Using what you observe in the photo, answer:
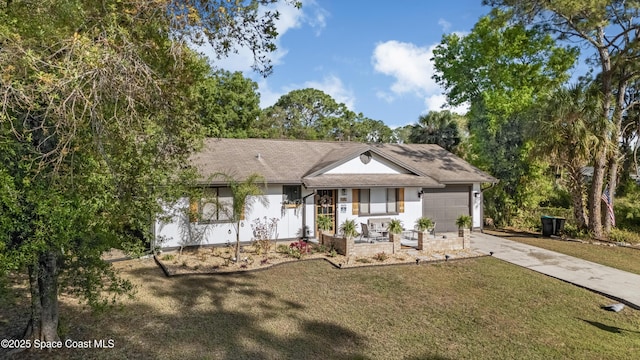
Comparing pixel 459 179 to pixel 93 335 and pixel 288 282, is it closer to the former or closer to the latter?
pixel 288 282

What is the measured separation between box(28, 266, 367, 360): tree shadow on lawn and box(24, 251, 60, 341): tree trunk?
45cm

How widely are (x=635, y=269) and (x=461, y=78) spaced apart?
17526 mm

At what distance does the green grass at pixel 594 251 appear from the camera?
1353 centimetres

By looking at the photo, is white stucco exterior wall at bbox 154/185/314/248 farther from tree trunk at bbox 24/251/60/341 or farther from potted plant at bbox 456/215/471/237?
tree trunk at bbox 24/251/60/341

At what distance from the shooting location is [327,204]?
16828 mm

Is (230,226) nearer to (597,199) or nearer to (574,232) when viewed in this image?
(574,232)

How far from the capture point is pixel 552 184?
80.0 ft

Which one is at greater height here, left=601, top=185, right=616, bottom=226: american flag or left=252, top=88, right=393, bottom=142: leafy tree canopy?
left=252, top=88, right=393, bottom=142: leafy tree canopy

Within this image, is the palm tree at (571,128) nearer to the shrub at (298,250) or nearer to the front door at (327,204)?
the front door at (327,204)

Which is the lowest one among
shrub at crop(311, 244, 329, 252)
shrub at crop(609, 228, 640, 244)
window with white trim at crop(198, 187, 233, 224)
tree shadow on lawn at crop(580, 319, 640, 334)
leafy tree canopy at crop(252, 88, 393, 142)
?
tree shadow on lawn at crop(580, 319, 640, 334)

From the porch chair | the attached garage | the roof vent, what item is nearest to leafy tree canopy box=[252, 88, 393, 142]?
the attached garage

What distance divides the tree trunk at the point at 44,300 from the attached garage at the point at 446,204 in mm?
15816

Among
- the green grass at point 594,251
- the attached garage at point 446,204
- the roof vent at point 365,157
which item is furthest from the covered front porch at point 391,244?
the green grass at point 594,251

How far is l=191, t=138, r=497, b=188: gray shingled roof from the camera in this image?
15.9 meters
